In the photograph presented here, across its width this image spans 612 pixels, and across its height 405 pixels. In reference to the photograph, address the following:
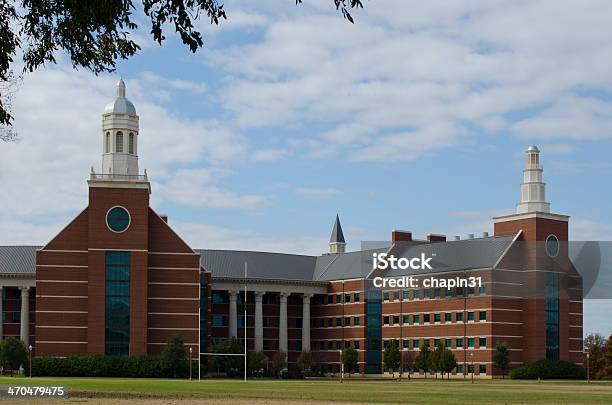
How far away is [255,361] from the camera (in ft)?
454

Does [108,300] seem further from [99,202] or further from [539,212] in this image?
[539,212]

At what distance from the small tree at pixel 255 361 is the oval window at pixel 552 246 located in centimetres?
3768

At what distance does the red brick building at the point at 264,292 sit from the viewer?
418ft

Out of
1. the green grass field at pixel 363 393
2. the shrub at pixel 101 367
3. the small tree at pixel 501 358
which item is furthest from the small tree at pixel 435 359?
the green grass field at pixel 363 393

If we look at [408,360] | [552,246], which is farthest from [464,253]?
[408,360]

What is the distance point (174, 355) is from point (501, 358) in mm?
37500

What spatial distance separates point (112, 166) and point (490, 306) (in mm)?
47411

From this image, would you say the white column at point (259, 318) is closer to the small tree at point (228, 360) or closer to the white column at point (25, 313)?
the small tree at point (228, 360)

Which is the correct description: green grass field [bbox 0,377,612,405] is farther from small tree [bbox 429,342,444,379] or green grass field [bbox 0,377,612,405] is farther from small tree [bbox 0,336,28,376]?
small tree [bbox 429,342,444,379]

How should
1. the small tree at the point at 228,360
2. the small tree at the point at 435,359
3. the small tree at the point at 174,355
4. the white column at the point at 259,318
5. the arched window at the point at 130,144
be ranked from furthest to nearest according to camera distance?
the white column at the point at 259,318, the small tree at the point at 228,360, the small tree at the point at 435,359, the arched window at the point at 130,144, the small tree at the point at 174,355

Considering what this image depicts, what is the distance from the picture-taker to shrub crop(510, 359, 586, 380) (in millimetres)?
127688

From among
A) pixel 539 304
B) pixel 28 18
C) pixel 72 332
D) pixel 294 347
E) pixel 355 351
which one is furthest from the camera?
pixel 294 347

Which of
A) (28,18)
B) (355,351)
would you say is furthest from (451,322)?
(28,18)

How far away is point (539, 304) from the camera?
13550 centimetres
